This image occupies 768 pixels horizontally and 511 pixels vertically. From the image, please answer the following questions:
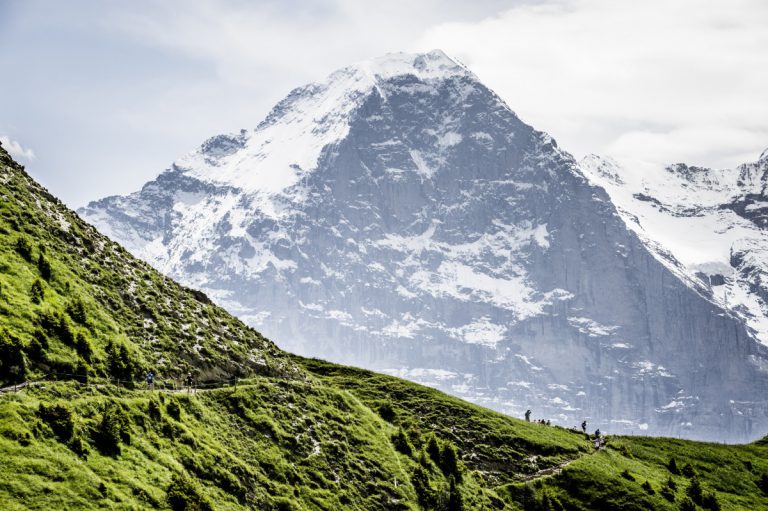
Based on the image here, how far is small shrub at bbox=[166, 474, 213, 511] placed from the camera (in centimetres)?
4531

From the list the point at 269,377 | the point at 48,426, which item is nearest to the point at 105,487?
the point at 48,426

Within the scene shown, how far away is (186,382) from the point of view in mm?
64562

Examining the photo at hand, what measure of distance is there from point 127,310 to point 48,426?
2523 cm

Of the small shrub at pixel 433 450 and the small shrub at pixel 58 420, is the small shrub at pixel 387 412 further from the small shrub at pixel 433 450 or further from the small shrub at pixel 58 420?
the small shrub at pixel 58 420

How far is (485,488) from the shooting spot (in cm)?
7806

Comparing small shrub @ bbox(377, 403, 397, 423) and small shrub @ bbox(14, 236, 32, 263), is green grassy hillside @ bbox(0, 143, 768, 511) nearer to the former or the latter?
small shrub @ bbox(14, 236, 32, 263)

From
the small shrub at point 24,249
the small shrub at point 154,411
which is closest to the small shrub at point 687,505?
the small shrub at point 154,411

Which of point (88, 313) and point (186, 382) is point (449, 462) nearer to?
point (186, 382)

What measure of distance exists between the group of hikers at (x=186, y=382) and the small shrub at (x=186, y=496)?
11.5 meters

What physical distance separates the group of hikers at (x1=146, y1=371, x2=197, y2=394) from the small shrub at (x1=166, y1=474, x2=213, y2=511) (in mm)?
11542

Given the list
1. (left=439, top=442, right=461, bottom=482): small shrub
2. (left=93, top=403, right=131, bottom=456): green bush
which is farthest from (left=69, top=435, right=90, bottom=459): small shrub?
(left=439, top=442, right=461, bottom=482): small shrub

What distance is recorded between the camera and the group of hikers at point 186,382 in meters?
57.9

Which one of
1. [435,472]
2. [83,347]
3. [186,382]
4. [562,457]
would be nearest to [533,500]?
[435,472]

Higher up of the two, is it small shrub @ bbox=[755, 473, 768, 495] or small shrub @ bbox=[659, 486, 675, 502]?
small shrub @ bbox=[755, 473, 768, 495]
